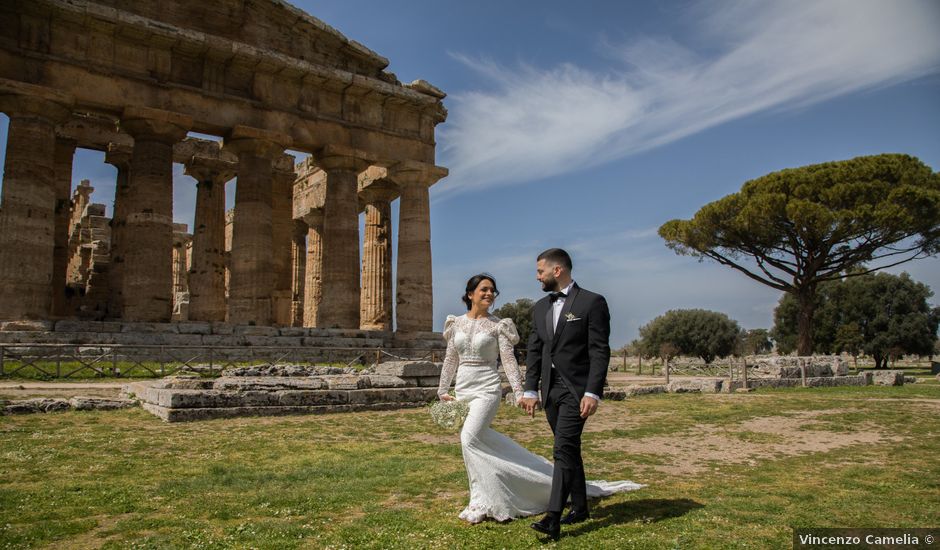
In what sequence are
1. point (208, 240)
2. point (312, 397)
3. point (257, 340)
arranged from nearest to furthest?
point (312, 397) → point (257, 340) → point (208, 240)

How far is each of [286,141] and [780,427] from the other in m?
19.8

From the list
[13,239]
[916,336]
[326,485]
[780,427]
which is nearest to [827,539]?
[326,485]

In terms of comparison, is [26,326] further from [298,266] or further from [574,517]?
[574,517]

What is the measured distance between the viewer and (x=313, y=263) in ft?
112

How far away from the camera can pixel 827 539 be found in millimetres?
4711

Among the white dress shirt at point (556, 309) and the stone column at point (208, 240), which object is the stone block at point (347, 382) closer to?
the white dress shirt at point (556, 309)

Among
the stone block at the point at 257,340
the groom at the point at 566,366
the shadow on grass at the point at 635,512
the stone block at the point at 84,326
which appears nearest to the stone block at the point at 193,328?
the stone block at the point at 257,340

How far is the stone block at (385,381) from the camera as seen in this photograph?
48.0 ft

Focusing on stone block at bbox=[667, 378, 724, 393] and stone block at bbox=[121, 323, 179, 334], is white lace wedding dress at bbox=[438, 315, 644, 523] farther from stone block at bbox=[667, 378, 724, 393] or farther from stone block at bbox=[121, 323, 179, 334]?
stone block at bbox=[121, 323, 179, 334]

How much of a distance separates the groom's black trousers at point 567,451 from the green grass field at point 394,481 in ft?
0.85

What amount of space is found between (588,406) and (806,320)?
3589cm

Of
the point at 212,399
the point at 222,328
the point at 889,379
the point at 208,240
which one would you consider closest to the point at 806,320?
the point at 889,379

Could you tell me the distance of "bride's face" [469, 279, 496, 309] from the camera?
5.96 m

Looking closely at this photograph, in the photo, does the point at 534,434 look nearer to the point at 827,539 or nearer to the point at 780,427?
the point at 780,427
